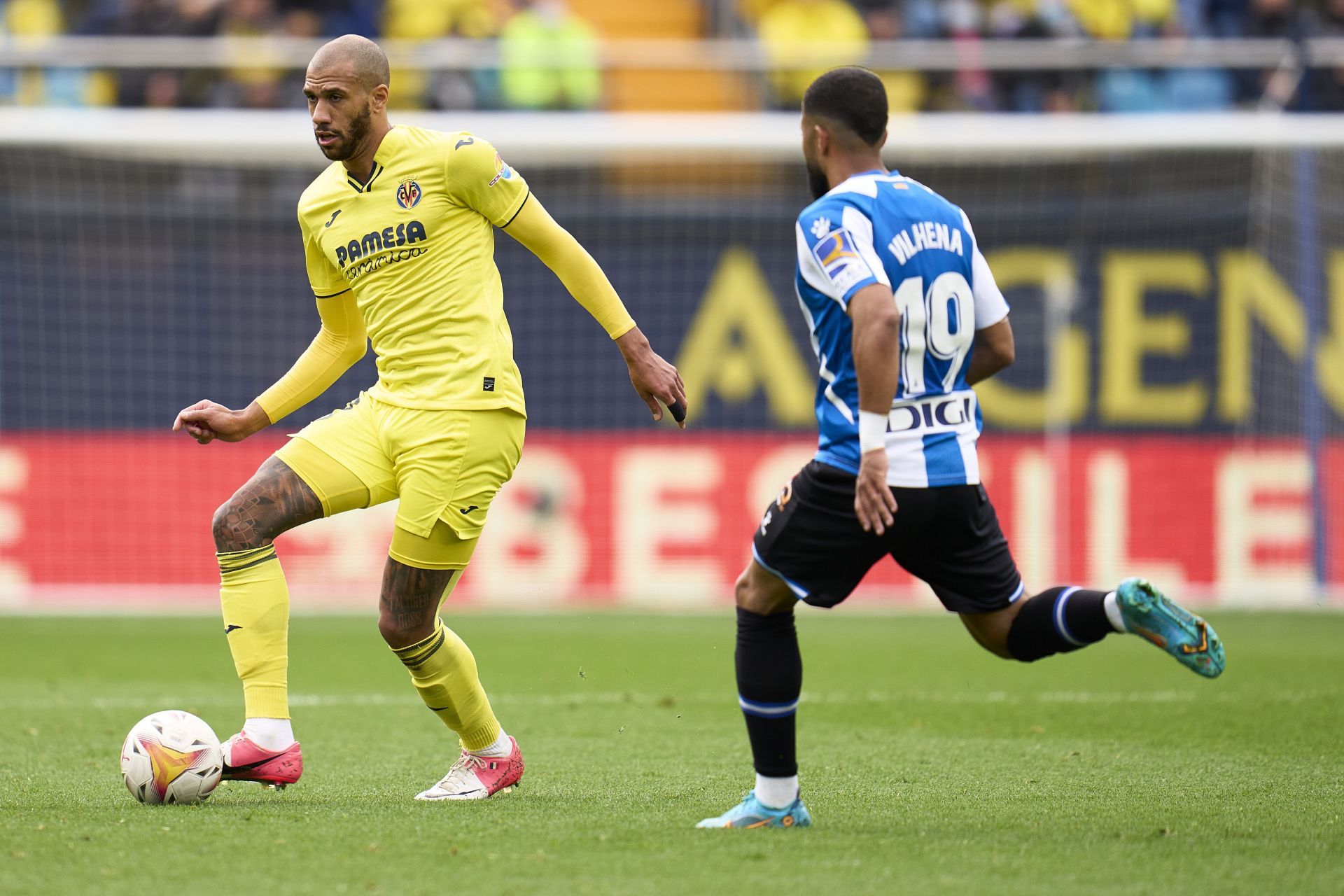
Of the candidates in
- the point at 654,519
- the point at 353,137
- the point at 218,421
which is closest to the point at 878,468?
the point at 353,137

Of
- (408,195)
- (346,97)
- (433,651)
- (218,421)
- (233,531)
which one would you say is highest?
(346,97)

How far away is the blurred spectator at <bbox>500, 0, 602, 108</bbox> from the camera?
1460 centimetres

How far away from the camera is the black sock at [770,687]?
14.5 ft

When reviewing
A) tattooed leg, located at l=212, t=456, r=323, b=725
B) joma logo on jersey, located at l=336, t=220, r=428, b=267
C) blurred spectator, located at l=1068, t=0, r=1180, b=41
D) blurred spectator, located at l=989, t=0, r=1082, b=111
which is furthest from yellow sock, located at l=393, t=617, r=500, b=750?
blurred spectator, located at l=1068, t=0, r=1180, b=41

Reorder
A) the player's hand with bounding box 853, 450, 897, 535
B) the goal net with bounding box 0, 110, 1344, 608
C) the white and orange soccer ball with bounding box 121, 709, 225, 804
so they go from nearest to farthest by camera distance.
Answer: the player's hand with bounding box 853, 450, 897, 535 → the white and orange soccer ball with bounding box 121, 709, 225, 804 → the goal net with bounding box 0, 110, 1344, 608

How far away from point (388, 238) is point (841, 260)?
1482 millimetres

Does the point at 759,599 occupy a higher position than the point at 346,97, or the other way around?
the point at 346,97

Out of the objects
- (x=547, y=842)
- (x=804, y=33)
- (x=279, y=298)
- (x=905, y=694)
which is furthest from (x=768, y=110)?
(x=547, y=842)

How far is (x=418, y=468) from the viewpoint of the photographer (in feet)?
16.2

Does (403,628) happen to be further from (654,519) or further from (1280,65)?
(1280,65)

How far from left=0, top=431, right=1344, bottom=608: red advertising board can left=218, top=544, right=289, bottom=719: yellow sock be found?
793cm

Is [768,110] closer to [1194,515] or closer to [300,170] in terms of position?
[300,170]

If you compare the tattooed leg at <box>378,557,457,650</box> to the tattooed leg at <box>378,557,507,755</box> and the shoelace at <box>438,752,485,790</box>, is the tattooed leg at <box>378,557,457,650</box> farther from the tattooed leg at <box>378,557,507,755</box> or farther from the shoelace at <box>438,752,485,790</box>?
the shoelace at <box>438,752,485,790</box>

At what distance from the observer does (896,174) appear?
460 cm
